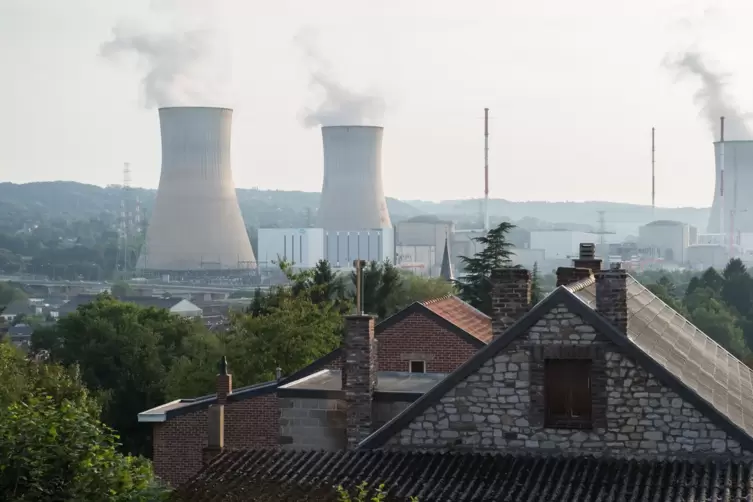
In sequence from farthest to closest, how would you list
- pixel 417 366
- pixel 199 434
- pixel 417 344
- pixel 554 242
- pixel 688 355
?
pixel 554 242, pixel 417 344, pixel 417 366, pixel 199 434, pixel 688 355

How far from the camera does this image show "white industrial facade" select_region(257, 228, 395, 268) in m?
102

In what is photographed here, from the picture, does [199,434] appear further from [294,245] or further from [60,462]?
[294,245]

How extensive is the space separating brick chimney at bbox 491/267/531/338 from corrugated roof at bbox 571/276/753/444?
1.40 feet

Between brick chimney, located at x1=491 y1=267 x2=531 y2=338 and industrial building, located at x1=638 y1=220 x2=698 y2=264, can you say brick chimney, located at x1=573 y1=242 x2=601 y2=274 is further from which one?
industrial building, located at x1=638 y1=220 x2=698 y2=264

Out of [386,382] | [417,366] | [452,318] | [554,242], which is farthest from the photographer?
[554,242]

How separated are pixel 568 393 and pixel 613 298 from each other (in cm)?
76

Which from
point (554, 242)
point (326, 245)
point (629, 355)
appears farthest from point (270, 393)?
point (554, 242)

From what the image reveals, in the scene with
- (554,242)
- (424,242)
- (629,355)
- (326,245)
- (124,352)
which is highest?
(554,242)

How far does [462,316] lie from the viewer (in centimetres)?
2006

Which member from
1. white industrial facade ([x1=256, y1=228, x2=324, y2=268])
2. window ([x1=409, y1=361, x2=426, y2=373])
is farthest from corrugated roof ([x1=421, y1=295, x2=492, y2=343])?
white industrial facade ([x1=256, y1=228, x2=324, y2=268])

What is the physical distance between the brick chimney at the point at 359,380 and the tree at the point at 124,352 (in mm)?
17226

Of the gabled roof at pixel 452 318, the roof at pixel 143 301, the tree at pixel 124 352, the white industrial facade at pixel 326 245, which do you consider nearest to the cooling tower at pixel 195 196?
the roof at pixel 143 301

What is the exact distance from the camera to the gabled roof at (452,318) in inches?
733

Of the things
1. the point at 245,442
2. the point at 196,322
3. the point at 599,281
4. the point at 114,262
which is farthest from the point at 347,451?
the point at 114,262
